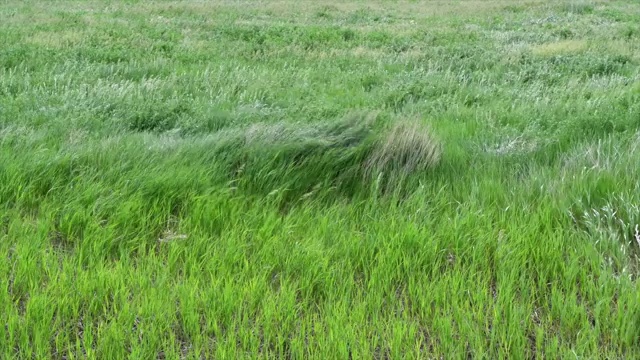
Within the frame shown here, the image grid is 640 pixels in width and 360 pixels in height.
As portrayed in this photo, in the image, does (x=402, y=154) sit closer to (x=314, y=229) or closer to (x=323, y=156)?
(x=323, y=156)

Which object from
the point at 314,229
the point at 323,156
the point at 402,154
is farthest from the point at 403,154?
the point at 314,229

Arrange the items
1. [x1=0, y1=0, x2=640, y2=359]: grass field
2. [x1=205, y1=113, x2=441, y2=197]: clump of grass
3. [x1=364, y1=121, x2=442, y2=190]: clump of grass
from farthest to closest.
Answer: [x1=364, y1=121, x2=442, y2=190]: clump of grass < [x1=205, y1=113, x2=441, y2=197]: clump of grass < [x1=0, y1=0, x2=640, y2=359]: grass field

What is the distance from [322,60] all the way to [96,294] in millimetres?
8612

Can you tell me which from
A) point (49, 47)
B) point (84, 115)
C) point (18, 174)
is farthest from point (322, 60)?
point (18, 174)

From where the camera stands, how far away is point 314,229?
2.98 metres

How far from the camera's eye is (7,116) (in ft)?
15.4

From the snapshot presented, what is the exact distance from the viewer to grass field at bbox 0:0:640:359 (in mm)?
2139

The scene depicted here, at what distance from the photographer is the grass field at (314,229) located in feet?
7.02

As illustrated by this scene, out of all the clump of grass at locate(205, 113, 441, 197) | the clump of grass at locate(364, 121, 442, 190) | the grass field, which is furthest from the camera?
the clump of grass at locate(364, 121, 442, 190)

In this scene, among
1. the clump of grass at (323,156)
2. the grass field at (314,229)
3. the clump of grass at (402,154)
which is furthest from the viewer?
the clump of grass at (402,154)

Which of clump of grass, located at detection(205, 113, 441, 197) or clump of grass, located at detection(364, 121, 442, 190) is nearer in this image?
clump of grass, located at detection(205, 113, 441, 197)

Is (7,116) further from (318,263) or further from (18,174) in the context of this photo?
(318,263)

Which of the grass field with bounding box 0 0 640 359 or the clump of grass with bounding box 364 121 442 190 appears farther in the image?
the clump of grass with bounding box 364 121 442 190

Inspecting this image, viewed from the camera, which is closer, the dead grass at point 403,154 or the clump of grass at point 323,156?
the clump of grass at point 323,156
